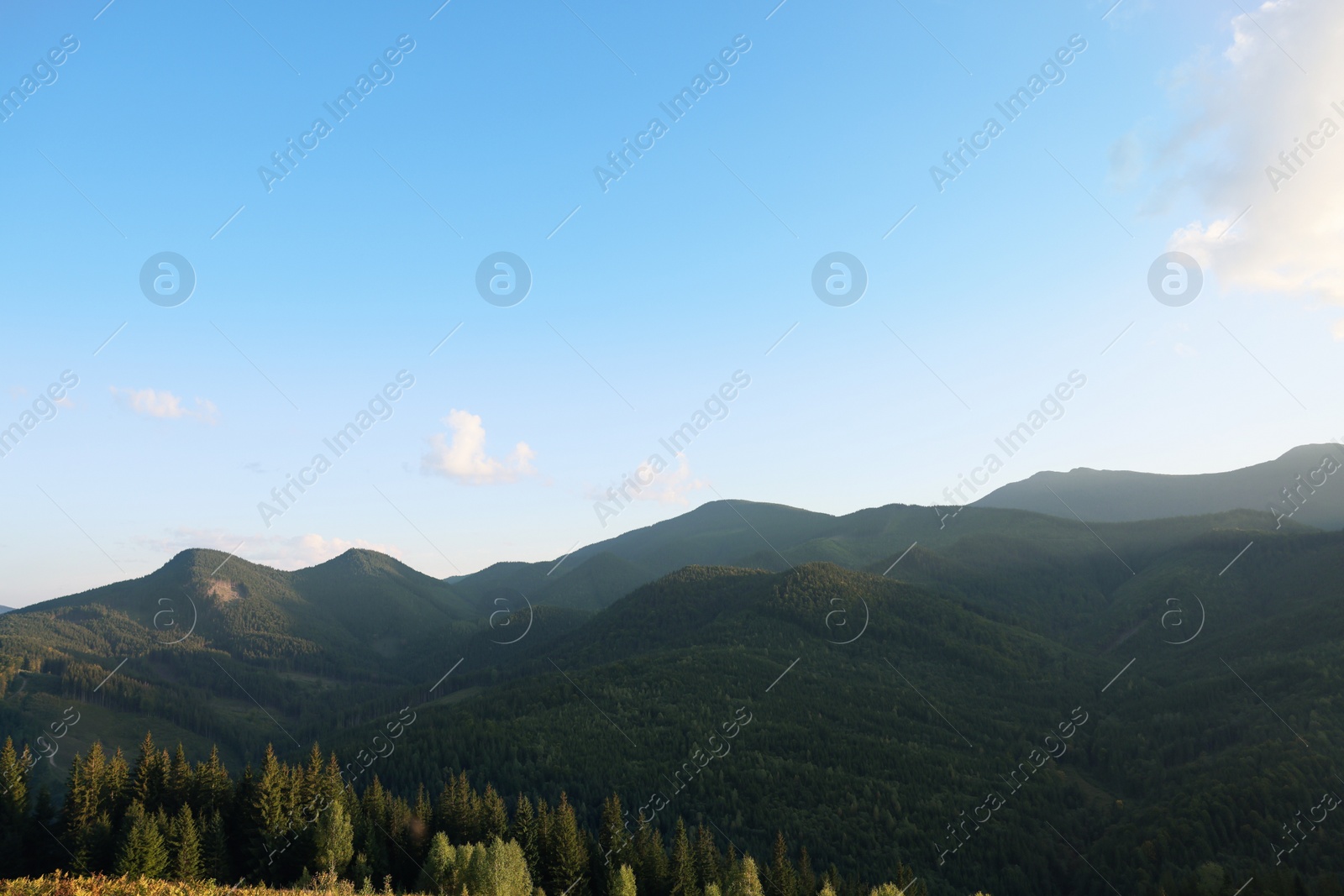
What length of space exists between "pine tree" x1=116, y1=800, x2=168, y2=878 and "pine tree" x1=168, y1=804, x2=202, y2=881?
1.02 metres

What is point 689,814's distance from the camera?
171500 millimetres

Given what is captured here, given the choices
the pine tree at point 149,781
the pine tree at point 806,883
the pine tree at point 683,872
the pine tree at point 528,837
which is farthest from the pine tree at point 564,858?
the pine tree at point 149,781

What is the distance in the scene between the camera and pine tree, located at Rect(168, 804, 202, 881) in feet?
241

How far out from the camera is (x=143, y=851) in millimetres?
71625

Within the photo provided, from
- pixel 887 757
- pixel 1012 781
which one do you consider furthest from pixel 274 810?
pixel 1012 781

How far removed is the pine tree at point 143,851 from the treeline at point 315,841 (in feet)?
0.48

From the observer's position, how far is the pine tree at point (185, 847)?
73562 mm

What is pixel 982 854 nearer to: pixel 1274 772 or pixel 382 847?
pixel 1274 772

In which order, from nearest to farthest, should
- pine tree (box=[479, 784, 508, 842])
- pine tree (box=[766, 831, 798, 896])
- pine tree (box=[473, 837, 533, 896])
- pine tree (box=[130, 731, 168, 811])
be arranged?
pine tree (box=[473, 837, 533, 896]) < pine tree (box=[130, 731, 168, 811]) < pine tree (box=[766, 831, 798, 896]) < pine tree (box=[479, 784, 508, 842])

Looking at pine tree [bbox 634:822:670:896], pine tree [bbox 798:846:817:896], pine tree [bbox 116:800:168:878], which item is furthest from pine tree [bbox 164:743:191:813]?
pine tree [bbox 798:846:817:896]

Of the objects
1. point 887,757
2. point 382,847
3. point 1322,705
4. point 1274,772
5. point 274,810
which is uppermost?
point 274,810

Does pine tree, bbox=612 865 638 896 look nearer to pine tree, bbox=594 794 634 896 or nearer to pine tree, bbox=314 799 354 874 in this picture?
pine tree, bbox=594 794 634 896

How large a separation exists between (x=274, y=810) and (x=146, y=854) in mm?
12505

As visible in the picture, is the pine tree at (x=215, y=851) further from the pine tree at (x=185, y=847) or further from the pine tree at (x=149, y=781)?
the pine tree at (x=149, y=781)
